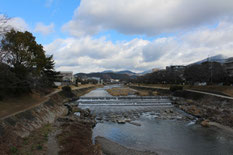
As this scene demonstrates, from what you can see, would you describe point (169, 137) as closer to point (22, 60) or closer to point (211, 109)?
point (211, 109)

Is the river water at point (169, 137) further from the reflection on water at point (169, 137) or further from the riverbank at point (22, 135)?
the riverbank at point (22, 135)

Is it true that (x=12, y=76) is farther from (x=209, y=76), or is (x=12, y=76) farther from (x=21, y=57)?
(x=209, y=76)

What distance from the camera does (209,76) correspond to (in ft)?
166

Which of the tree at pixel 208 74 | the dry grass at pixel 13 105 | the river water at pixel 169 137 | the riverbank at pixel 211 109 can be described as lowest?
the river water at pixel 169 137

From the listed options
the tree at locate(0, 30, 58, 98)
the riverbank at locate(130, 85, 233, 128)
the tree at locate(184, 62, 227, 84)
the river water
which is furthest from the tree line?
the tree at locate(184, 62, 227, 84)

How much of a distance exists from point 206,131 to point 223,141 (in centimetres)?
273

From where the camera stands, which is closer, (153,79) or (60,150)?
(60,150)

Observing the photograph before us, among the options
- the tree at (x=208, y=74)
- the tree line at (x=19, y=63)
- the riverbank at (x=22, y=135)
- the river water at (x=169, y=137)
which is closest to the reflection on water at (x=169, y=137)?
the river water at (x=169, y=137)

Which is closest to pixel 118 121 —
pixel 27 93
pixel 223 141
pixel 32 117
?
pixel 32 117

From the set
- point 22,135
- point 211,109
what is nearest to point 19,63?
point 22,135

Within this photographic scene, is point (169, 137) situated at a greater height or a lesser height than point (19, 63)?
lesser

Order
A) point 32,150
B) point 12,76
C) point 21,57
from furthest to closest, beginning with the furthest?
point 21,57
point 12,76
point 32,150

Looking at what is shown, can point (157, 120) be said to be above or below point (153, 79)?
below

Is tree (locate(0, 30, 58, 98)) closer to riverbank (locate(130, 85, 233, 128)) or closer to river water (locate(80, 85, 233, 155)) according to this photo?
river water (locate(80, 85, 233, 155))
